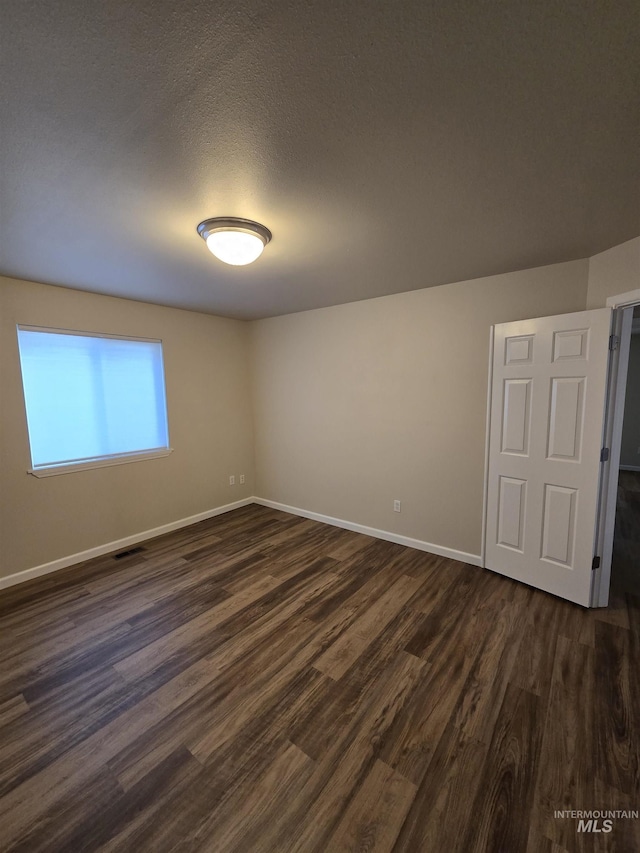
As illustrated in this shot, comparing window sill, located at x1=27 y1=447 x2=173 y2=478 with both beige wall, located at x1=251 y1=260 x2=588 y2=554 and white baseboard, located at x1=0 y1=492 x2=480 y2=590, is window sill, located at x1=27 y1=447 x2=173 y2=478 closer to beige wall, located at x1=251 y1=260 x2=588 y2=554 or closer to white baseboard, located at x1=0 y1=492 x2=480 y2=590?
white baseboard, located at x1=0 y1=492 x2=480 y2=590

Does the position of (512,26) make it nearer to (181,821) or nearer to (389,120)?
(389,120)

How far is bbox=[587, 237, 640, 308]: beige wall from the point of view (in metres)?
2.10

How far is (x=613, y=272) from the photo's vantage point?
2.24 metres

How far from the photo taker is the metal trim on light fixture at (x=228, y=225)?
1812 mm

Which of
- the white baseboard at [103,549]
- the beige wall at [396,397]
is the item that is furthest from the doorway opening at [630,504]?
the white baseboard at [103,549]

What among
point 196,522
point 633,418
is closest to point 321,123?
point 196,522

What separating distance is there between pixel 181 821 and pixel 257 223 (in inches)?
106

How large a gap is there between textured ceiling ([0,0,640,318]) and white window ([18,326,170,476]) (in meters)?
1.04

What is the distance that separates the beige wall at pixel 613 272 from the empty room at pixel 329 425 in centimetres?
2

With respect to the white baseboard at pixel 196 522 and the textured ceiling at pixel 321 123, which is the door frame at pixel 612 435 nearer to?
the textured ceiling at pixel 321 123

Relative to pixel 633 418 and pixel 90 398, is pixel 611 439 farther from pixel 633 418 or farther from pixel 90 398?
pixel 633 418

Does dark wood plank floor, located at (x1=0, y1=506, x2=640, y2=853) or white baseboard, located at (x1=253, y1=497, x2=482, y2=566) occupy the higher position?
white baseboard, located at (x1=253, y1=497, x2=482, y2=566)

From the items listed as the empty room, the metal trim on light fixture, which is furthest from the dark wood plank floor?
the metal trim on light fixture

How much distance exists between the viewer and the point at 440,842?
116 cm
